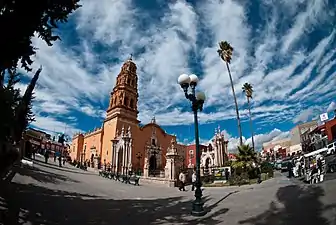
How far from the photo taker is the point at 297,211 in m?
7.44

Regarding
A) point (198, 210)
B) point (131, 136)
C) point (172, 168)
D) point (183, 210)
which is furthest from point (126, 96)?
point (198, 210)

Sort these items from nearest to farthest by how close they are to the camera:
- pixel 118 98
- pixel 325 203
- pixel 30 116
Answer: pixel 325 203 → pixel 30 116 → pixel 118 98

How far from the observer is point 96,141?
47.0 metres

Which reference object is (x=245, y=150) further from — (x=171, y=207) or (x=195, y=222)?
(x=195, y=222)

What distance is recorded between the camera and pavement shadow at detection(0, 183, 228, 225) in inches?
296

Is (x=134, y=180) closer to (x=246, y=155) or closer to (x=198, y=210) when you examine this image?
(x=246, y=155)

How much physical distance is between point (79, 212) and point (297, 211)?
277 inches

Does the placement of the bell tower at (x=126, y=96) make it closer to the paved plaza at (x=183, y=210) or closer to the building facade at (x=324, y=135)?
the building facade at (x=324, y=135)

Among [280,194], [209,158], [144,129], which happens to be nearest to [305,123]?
[209,158]

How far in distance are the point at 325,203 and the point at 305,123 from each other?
216ft

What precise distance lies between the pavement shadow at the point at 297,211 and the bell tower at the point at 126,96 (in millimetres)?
35687

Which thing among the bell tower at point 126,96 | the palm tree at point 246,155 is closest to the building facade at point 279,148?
the bell tower at point 126,96

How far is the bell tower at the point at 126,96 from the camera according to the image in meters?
43.5

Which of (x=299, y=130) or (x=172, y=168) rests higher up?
(x=299, y=130)
